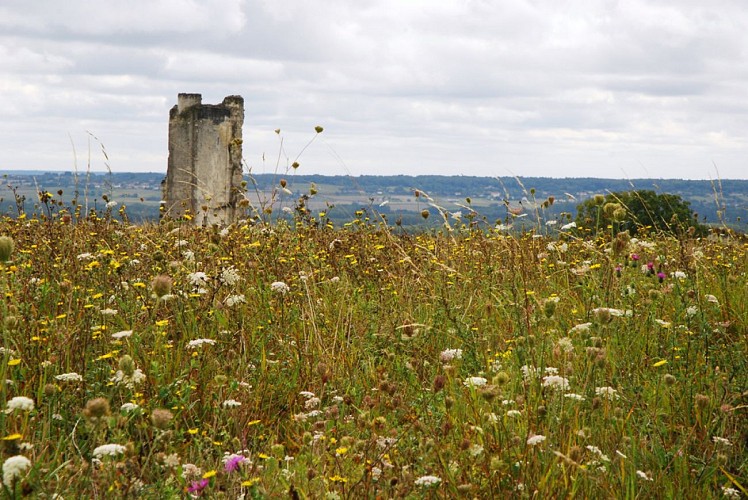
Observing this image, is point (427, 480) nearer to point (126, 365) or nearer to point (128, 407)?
point (126, 365)

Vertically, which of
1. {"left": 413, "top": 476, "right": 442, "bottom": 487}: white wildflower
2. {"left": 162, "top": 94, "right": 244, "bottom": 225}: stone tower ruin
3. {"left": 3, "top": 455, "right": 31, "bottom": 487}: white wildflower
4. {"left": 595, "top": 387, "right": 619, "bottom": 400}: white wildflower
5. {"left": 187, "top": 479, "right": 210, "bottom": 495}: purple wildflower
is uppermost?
{"left": 162, "top": 94, "right": 244, "bottom": 225}: stone tower ruin

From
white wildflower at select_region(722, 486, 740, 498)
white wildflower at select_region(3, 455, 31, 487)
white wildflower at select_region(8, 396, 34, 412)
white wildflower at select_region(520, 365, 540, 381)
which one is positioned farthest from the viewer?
white wildflower at select_region(520, 365, 540, 381)

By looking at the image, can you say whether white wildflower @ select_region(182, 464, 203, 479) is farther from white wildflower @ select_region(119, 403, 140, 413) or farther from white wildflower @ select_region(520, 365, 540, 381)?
white wildflower @ select_region(520, 365, 540, 381)

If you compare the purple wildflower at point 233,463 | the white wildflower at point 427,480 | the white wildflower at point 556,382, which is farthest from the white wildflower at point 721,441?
the purple wildflower at point 233,463

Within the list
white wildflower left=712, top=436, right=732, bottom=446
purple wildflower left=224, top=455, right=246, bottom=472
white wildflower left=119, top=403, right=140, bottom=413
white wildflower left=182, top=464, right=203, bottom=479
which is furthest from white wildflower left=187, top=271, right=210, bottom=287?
white wildflower left=712, top=436, right=732, bottom=446

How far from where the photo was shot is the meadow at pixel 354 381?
2740 millimetres

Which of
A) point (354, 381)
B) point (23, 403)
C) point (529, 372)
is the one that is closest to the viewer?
point (23, 403)

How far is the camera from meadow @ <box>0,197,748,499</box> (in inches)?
108

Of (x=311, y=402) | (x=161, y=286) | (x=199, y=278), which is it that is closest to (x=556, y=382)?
(x=311, y=402)

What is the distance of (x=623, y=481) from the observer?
2723 millimetres

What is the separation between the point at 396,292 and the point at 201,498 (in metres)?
3.50

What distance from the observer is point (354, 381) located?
411cm

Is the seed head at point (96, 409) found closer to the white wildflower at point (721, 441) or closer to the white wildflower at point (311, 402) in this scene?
the white wildflower at point (311, 402)

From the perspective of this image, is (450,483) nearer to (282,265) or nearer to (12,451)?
(12,451)
